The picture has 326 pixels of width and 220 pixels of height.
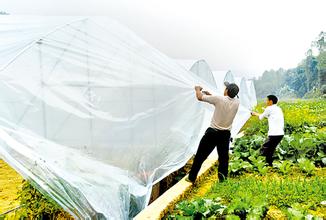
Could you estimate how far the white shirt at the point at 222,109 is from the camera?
4.99 metres

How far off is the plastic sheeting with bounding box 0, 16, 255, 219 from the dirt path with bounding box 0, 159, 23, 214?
1.00 m

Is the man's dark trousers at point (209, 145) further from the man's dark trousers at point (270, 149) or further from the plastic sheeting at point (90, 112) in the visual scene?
the man's dark trousers at point (270, 149)

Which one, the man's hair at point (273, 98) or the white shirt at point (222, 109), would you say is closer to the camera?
the white shirt at point (222, 109)

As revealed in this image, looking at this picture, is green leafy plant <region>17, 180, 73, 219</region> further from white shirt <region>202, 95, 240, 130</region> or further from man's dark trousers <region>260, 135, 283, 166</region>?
man's dark trousers <region>260, 135, 283, 166</region>

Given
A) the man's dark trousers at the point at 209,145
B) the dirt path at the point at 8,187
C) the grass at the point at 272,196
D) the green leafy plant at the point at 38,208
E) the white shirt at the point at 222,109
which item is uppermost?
the white shirt at the point at 222,109

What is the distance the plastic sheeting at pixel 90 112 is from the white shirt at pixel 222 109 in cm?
81

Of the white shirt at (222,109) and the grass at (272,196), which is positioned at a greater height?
the white shirt at (222,109)

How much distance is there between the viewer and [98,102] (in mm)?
4562

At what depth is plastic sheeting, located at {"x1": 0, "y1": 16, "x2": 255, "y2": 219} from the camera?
325 cm

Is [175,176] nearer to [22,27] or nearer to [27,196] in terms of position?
[27,196]

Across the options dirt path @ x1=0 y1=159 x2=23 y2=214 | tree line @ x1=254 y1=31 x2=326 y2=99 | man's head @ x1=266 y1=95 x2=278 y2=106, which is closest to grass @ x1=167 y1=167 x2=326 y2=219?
man's head @ x1=266 y1=95 x2=278 y2=106

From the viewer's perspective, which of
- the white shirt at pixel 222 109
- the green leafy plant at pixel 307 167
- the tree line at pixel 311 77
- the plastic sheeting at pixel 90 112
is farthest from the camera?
the tree line at pixel 311 77

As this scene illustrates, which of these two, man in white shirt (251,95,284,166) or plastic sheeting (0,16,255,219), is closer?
plastic sheeting (0,16,255,219)

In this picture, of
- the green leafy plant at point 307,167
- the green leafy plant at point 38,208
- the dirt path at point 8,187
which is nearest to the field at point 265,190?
the green leafy plant at point 307,167
